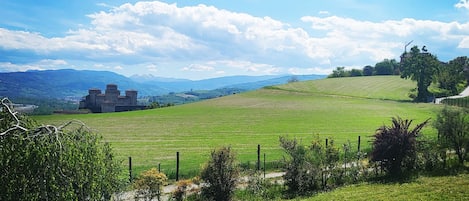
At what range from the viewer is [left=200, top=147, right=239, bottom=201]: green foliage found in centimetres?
1748

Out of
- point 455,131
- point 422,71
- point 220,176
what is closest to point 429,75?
point 422,71

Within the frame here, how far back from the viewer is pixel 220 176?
17.5 meters

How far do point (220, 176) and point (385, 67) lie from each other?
589 feet

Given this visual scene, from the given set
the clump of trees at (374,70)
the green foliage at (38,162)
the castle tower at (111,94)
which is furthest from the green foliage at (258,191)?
the clump of trees at (374,70)

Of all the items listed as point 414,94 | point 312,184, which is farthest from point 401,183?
point 414,94

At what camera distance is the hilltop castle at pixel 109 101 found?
Result: 11906 cm

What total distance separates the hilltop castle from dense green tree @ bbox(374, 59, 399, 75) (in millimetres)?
117244

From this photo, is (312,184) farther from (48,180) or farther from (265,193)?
(48,180)

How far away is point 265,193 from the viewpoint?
19.6 metres

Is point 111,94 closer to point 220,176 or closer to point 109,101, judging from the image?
point 109,101

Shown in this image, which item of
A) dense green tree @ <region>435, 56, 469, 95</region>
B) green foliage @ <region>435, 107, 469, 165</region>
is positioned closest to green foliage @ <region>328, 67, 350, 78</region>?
dense green tree @ <region>435, 56, 469, 95</region>

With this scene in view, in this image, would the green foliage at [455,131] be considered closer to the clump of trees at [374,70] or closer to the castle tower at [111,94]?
the castle tower at [111,94]

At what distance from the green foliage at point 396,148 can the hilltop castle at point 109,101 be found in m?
105

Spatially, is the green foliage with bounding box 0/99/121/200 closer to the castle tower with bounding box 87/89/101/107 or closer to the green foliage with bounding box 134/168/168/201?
the green foliage with bounding box 134/168/168/201
